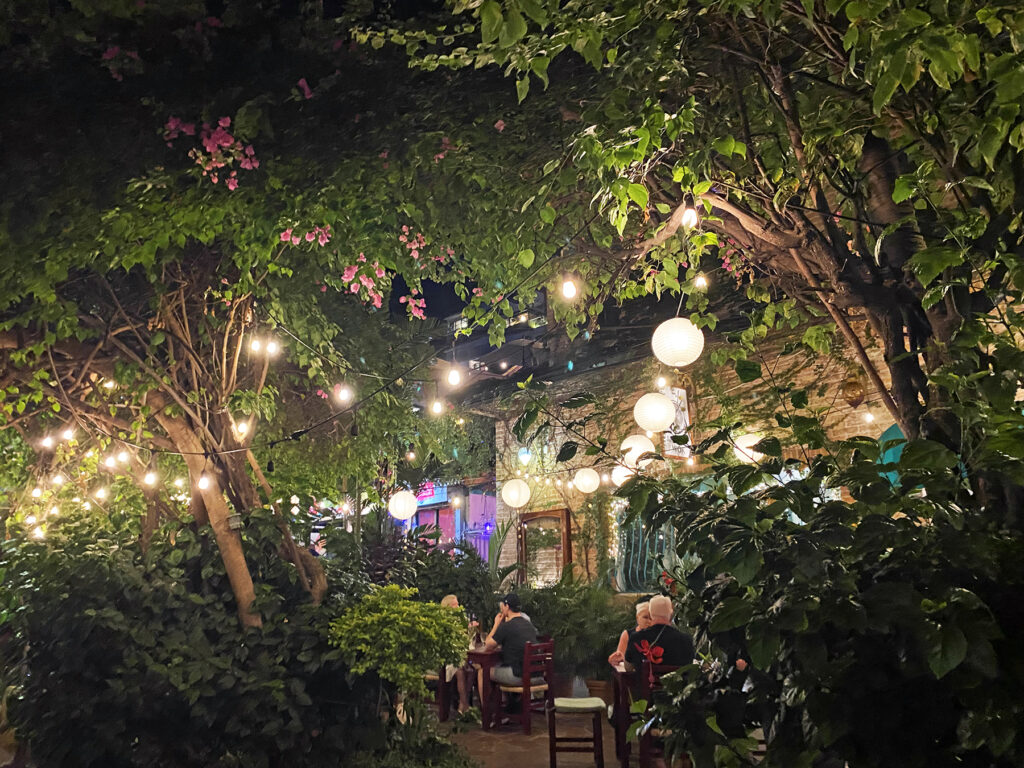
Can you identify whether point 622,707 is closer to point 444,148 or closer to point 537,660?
point 537,660

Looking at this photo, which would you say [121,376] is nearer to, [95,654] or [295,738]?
[95,654]

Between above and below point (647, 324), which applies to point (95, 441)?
below

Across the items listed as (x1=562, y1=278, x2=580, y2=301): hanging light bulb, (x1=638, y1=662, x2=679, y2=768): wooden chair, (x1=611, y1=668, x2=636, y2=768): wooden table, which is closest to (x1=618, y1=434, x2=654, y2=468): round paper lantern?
(x1=562, y1=278, x2=580, y2=301): hanging light bulb

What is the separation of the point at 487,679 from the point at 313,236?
491 centimetres

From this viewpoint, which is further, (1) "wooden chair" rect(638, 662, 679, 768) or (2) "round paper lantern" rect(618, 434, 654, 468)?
(1) "wooden chair" rect(638, 662, 679, 768)

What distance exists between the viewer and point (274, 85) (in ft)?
13.0

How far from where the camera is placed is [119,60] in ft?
12.1

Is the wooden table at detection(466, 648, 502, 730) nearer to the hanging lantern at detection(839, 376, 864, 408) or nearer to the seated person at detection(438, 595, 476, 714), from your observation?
the seated person at detection(438, 595, 476, 714)

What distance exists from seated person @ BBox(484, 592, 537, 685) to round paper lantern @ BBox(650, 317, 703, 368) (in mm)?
3416

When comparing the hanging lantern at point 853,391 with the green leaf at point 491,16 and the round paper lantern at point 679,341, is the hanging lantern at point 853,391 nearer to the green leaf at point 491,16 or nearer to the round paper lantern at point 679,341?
the round paper lantern at point 679,341

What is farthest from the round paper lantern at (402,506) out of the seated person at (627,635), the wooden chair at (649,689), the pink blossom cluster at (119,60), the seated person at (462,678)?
the pink blossom cluster at (119,60)

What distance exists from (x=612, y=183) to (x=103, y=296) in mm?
4543

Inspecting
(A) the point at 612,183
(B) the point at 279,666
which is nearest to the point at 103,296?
(B) the point at 279,666

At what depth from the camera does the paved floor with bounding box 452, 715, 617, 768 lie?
18.9 ft
